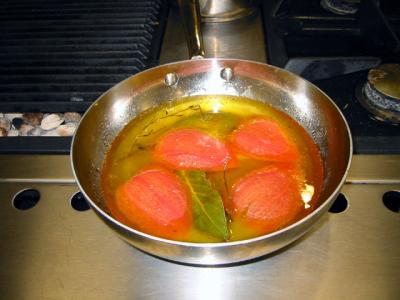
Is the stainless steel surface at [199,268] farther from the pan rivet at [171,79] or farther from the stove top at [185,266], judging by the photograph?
the pan rivet at [171,79]

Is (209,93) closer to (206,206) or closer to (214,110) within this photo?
(214,110)

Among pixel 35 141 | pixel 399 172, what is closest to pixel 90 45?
pixel 35 141

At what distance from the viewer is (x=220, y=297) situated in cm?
72

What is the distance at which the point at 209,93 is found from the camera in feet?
3.43

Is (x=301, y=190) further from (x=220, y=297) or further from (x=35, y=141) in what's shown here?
(x=35, y=141)

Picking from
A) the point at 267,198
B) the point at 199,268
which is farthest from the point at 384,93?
the point at 199,268

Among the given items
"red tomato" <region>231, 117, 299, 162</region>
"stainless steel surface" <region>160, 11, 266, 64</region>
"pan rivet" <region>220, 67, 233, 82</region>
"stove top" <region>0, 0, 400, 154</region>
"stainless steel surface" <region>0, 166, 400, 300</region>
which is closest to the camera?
"stainless steel surface" <region>0, 166, 400, 300</region>

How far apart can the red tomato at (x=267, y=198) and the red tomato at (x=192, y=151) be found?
0.25 ft

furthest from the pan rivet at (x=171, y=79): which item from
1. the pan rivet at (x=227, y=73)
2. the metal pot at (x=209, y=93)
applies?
the pan rivet at (x=227, y=73)

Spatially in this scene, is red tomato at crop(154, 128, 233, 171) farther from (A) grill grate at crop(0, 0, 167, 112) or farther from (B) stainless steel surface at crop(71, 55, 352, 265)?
(A) grill grate at crop(0, 0, 167, 112)

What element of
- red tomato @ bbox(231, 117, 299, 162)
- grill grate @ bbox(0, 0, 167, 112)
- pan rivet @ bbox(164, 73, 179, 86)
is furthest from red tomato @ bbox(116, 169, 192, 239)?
grill grate @ bbox(0, 0, 167, 112)

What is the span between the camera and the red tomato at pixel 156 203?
0.71 meters

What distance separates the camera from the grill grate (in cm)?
117

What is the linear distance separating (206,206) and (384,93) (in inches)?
23.3
